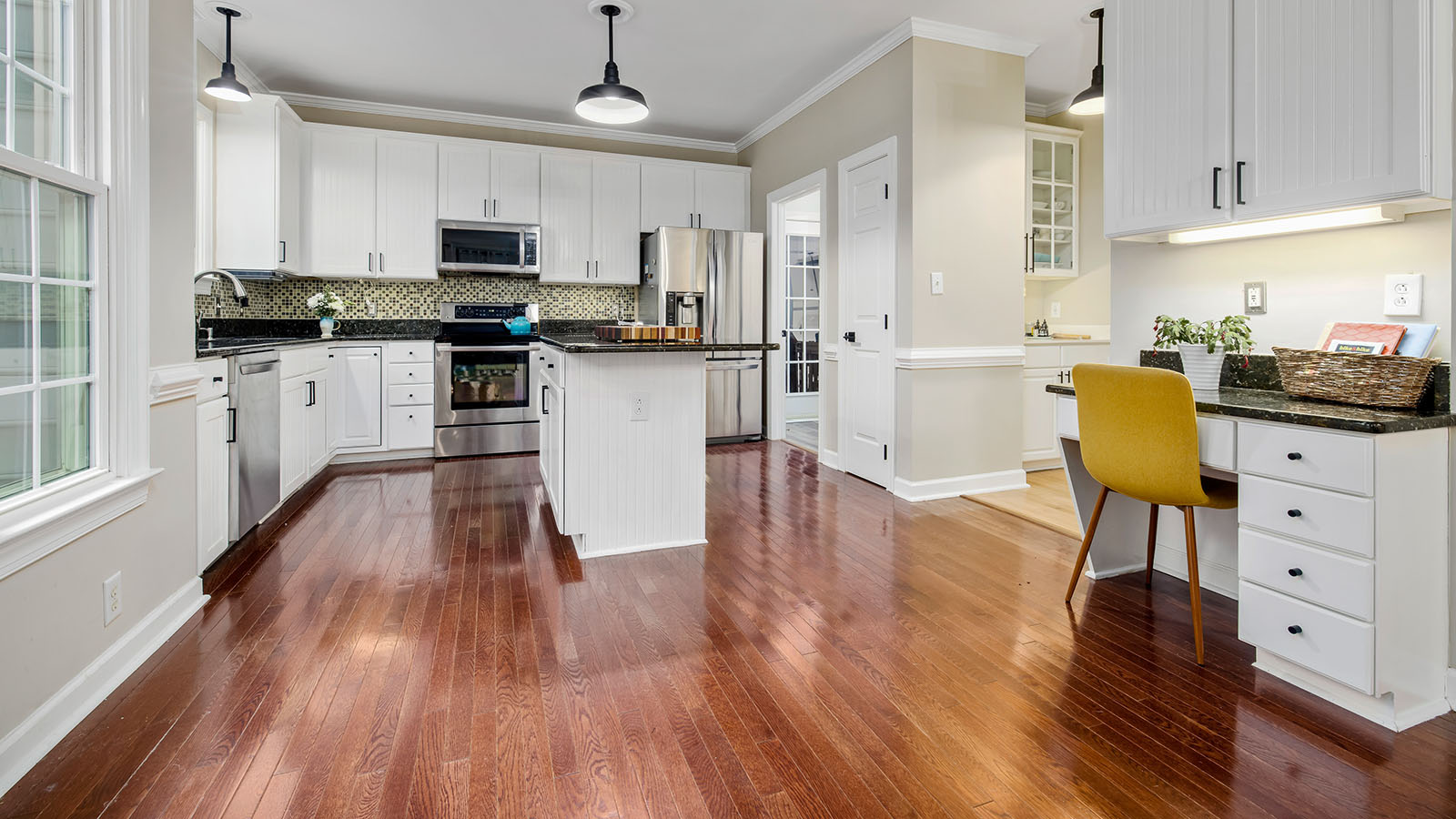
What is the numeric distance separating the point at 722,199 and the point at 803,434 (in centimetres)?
223

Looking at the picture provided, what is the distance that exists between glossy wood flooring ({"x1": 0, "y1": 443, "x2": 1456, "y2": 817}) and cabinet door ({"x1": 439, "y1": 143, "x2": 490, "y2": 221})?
327 cm

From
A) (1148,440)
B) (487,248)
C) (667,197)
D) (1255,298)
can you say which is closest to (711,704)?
(1148,440)

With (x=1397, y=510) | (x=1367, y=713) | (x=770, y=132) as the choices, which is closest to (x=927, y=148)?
(x=770, y=132)

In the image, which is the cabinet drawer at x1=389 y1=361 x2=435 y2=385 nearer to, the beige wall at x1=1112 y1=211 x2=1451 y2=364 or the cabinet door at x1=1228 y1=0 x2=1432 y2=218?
the beige wall at x1=1112 y1=211 x2=1451 y2=364

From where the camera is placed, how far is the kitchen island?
296 centimetres

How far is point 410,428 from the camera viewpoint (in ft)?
16.8

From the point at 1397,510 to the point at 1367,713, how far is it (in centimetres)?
52

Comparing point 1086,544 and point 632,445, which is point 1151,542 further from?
point 632,445

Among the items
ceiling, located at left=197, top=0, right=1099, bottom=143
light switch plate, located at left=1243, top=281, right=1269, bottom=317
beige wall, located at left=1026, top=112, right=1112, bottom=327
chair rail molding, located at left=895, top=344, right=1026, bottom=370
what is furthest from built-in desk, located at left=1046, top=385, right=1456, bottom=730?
beige wall, located at left=1026, top=112, right=1112, bottom=327

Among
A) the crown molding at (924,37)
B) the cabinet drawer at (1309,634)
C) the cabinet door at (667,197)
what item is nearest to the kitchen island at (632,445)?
the cabinet drawer at (1309,634)

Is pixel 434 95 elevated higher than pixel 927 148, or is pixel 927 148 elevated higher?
pixel 434 95

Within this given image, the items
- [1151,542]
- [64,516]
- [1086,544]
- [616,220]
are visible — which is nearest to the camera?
[64,516]

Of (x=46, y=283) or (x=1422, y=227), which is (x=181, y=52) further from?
(x=1422, y=227)

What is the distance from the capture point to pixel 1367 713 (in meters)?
1.77
